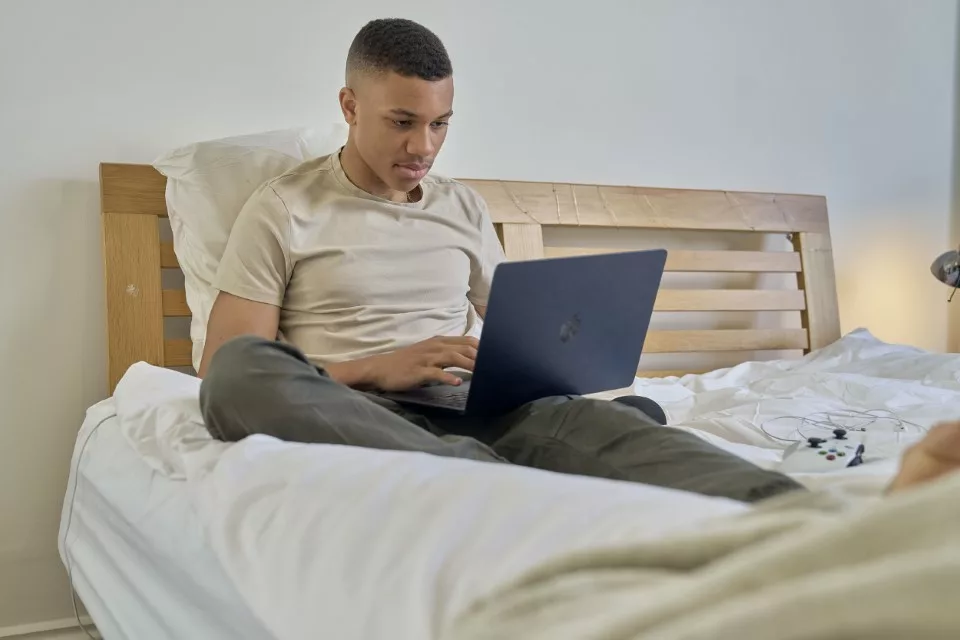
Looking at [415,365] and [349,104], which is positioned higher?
[349,104]

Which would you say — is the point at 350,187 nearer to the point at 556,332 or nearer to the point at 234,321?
the point at 234,321

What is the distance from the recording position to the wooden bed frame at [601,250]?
4.90 ft

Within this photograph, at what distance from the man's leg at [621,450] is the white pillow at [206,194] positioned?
0.66 metres

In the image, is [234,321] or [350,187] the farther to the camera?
[350,187]

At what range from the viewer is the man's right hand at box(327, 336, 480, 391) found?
1.06 m

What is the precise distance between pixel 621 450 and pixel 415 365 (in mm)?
329

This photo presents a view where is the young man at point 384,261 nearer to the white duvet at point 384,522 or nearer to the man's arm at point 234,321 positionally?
the man's arm at point 234,321

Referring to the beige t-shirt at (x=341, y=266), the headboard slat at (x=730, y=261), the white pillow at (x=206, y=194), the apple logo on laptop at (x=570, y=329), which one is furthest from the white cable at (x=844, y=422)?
the white pillow at (x=206, y=194)

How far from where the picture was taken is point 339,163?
1.38 meters

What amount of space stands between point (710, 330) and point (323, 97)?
3.54ft

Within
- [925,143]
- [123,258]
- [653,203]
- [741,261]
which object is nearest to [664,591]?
[123,258]

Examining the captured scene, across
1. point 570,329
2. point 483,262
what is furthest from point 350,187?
point 570,329

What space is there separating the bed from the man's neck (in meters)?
0.39

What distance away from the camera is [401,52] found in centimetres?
131
